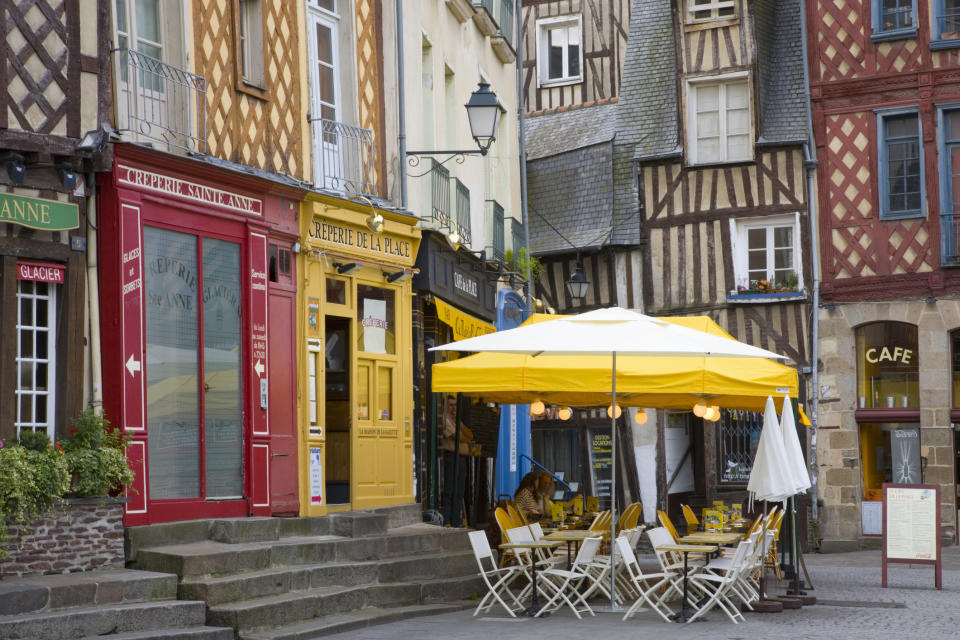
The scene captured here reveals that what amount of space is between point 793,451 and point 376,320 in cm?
415

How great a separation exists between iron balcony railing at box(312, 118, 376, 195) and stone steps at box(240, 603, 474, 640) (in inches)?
152

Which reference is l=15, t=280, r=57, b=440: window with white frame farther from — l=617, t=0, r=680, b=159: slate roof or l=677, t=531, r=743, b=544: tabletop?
l=617, t=0, r=680, b=159: slate roof

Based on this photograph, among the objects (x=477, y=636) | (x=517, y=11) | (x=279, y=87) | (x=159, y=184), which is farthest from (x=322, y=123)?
(x=517, y=11)

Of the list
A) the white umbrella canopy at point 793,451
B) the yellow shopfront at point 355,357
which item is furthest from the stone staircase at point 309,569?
the white umbrella canopy at point 793,451

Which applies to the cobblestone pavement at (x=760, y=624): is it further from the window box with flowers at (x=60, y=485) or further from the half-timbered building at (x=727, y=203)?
the half-timbered building at (x=727, y=203)

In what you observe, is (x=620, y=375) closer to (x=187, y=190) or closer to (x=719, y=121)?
(x=187, y=190)

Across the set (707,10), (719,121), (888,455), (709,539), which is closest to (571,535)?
(709,539)

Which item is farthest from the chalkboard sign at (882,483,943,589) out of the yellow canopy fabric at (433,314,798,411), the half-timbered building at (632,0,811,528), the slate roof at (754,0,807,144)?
the slate roof at (754,0,807,144)

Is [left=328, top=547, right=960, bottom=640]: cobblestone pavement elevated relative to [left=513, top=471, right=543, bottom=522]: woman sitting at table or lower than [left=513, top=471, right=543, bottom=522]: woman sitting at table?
lower

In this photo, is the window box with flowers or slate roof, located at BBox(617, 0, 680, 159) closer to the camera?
the window box with flowers

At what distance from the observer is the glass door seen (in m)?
9.83

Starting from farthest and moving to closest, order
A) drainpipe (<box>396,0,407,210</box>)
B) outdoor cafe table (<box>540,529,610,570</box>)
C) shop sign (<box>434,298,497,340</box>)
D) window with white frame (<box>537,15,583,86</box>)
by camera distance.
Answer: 1. window with white frame (<box>537,15,583,86</box>)
2. shop sign (<box>434,298,497,340</box>)
3. drainpipe (<box>396,0,407,210</box>)
4. outdoor cafe table (<box>540,529,610,570</box>)

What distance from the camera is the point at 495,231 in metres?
17.9

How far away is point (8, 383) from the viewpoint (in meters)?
8.68
